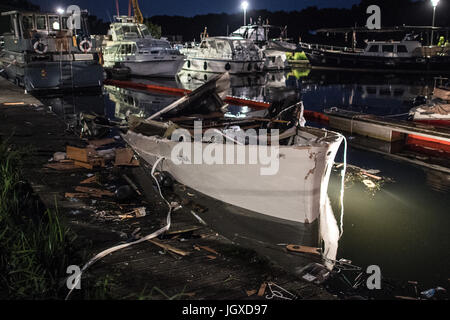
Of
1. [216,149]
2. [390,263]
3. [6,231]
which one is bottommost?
[390,263]

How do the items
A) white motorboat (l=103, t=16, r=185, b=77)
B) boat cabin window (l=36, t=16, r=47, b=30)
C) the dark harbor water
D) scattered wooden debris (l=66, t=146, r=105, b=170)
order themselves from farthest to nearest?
white motorboat (l=103, t=16, r=185, b=77)
boat cabin window (l=36, t=16, r=47, b=30)
scattered wooden debris (l=66, t=146, r=105, b=170)
the dark harbor water

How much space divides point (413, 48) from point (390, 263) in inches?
1325

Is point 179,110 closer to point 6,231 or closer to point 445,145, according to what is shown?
point 6,231

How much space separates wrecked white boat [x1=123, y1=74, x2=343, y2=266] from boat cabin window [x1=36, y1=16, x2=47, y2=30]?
16.5 meters

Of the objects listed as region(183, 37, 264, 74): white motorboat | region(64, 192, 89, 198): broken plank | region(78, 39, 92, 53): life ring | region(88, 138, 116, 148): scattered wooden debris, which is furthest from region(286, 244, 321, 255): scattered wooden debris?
region(183, 37, 264, 74): white motorboat

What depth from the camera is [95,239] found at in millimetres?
4688

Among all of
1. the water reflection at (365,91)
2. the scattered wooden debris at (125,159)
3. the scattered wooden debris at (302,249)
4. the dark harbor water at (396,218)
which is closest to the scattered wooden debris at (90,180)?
the scattered wooden debris at (125,159)

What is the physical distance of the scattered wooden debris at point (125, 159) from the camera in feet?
27.5

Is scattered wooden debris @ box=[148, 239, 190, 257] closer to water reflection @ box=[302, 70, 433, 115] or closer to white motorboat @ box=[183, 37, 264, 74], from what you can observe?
water reflection @ box=[302, 70, 433, 115]

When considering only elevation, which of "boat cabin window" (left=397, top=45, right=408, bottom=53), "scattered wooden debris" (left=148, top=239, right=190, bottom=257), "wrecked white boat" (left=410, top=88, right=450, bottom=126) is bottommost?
"scattered wooden debris" (left=148, top=239, right=190, bottom=257)

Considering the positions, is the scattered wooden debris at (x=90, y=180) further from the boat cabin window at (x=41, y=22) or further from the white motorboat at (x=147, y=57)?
the white motorboat at (x=147, y=57)

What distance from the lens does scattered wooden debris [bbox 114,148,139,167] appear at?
8376mm
